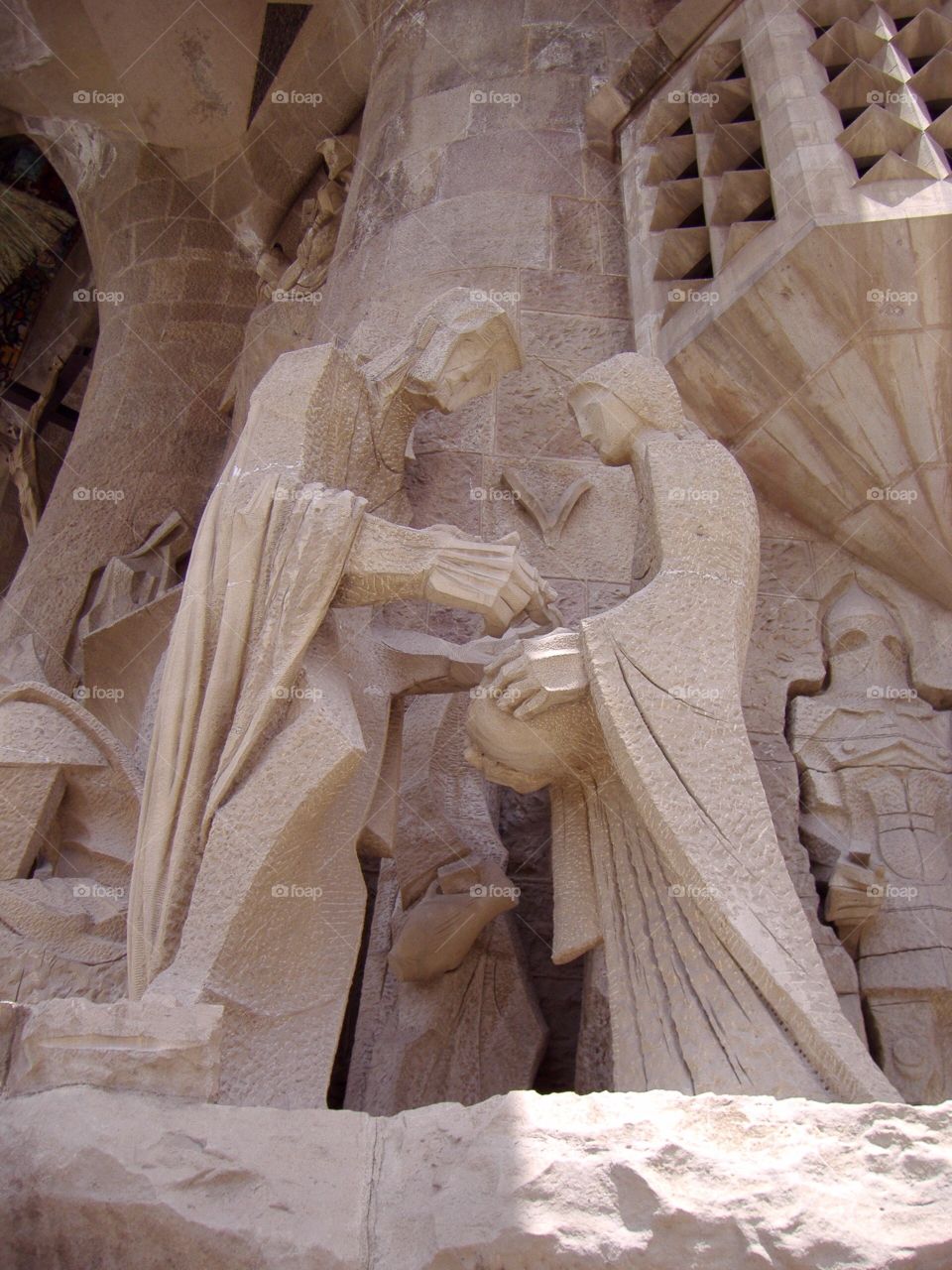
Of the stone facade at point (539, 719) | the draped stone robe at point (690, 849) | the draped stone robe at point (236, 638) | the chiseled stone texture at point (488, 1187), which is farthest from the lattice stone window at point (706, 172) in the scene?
the chiseled stone texture at point (488, 1187)

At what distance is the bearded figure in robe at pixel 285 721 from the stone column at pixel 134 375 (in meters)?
2.36

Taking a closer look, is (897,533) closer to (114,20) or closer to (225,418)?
(225,418)

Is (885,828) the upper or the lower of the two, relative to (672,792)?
upper

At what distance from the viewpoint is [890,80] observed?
4.50m

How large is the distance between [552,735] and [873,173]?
2108 mm

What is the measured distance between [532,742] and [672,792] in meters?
0.41

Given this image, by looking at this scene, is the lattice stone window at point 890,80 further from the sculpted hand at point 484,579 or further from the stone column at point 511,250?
the sculpted hand at point 484,579

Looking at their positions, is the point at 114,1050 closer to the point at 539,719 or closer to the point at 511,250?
the point at 539,719

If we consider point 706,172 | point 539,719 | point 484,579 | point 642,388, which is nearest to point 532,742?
point 539,719

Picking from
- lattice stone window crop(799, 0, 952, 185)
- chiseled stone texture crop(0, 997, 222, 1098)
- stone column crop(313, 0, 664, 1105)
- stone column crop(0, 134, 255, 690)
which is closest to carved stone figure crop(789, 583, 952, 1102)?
stone column crop(313, 0, 664, 1105)

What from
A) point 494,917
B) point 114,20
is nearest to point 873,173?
point 494,917

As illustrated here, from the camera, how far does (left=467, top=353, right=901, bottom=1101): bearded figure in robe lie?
2709 millimetres

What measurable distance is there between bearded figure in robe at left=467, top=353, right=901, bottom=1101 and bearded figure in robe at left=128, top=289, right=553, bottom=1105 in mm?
300

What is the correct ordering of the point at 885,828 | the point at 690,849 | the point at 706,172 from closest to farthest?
1. the point at 690,849
2. the point at 885,828
3. the point at 706,172
